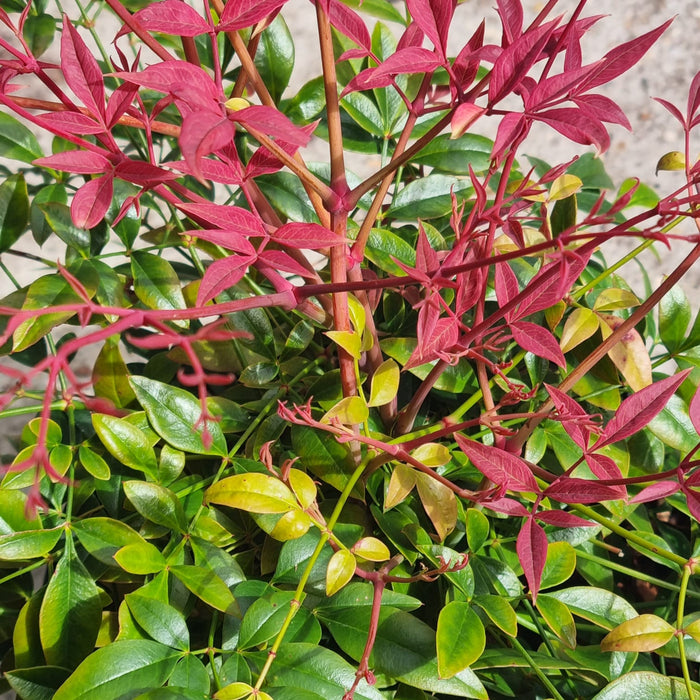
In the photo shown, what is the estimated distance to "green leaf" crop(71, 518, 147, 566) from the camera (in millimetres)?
337

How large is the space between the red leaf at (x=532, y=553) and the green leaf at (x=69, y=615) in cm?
20

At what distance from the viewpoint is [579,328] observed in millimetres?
365

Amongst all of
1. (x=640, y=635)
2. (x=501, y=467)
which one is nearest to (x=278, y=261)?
(x=501, y=467)

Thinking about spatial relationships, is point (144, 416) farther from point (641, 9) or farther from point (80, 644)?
point (641, 9)

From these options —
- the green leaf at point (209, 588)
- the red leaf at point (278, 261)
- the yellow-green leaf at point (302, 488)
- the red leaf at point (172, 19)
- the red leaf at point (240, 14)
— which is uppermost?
the red leaf at point (240, 14)

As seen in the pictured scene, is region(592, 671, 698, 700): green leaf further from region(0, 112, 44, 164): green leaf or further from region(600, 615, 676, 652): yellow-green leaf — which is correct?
region(0, 112, 44, 164): green leaf

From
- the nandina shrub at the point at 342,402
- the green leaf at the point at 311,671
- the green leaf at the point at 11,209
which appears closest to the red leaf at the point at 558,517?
the nandina shrub at the point at 342,402

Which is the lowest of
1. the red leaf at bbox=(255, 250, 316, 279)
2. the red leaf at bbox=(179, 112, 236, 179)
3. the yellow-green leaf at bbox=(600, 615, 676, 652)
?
the yellow-green leaf at bbox=(600, 615, 676, 652)

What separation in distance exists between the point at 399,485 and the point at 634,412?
0.10 metres

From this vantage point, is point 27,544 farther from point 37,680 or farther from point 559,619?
point 559,619

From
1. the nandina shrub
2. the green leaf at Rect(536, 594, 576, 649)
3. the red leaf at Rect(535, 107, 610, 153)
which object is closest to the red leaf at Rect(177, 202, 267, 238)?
the nandina shrub

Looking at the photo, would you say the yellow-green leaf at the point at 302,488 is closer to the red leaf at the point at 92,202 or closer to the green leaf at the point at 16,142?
the red leaf at the point at 92,202

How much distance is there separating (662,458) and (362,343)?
18 cm

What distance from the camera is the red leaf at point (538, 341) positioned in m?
0.29
